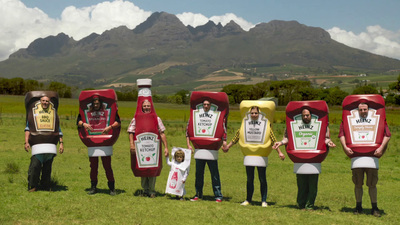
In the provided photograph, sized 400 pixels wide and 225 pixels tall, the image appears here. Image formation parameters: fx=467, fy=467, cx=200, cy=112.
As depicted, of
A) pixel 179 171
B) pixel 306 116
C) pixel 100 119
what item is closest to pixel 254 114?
pixel 306 116

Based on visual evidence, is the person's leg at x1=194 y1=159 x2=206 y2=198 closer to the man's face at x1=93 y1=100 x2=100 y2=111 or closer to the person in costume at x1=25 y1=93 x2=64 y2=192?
the man's face at x1=93 y1=100 x2=100 y2=111

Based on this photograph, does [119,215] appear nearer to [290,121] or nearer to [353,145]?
[290,121]

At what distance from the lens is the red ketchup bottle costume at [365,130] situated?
10.3 metres

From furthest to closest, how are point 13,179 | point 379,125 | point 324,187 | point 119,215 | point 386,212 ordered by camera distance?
point 324,187 → point 13,179 → point 386,212 → point 379,125 → point 119,215

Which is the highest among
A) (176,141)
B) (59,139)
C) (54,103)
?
(54,103)

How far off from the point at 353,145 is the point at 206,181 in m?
6.37

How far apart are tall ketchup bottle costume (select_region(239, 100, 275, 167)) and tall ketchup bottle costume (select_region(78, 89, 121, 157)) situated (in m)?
3.35

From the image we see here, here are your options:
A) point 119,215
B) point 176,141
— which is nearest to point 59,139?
point 119,215

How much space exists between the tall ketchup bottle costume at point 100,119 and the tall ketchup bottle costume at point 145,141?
0.68m

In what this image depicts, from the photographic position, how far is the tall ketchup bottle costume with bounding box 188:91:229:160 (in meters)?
11.5

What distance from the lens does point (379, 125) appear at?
10.3m

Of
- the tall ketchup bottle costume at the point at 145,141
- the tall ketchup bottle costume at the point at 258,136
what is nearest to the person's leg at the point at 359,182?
the tall ketchup bottle costume at the point at 258,136

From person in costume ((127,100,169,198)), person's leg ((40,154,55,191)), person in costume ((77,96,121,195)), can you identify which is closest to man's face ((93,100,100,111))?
person in costume ((77,96,121,195))

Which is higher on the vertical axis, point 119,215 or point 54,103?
point 54,103
